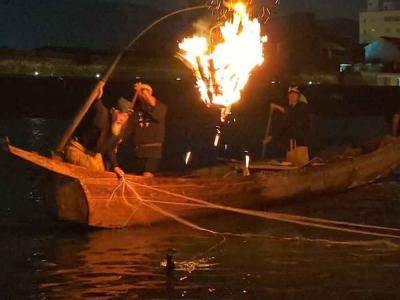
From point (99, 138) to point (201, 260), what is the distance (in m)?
2.90

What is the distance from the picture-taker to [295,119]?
55.3 feet

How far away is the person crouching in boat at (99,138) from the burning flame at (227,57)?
1.50 metres

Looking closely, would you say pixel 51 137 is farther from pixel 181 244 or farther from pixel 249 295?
pixel 249 295

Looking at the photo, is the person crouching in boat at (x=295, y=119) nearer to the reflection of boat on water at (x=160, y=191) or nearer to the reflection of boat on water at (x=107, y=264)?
the reflection of boat on water at (x=160, y=191)

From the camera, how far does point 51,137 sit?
33781 mm

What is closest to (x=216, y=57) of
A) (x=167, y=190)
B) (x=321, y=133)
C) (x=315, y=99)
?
(x=167, y=190)

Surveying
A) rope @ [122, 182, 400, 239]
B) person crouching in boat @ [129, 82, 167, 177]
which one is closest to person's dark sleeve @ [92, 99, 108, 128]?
person crouching in boat @ [129, 82, 167, 177]

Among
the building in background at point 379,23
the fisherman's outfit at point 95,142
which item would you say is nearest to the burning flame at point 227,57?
the fisherman's outfit at point 95,142

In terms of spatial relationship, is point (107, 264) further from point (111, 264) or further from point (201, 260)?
point (201, 260)

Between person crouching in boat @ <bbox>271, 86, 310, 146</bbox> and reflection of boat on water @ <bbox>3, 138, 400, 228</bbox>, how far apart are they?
88 centimetres

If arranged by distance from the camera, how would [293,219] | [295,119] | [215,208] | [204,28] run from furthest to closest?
1. [295,119]
2. [215,208]
3. [204,28]
4. [293,219]

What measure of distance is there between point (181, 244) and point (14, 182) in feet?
27.6

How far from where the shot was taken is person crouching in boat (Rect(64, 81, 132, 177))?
13.0m

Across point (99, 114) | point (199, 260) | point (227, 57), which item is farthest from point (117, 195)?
point (227, 57)
